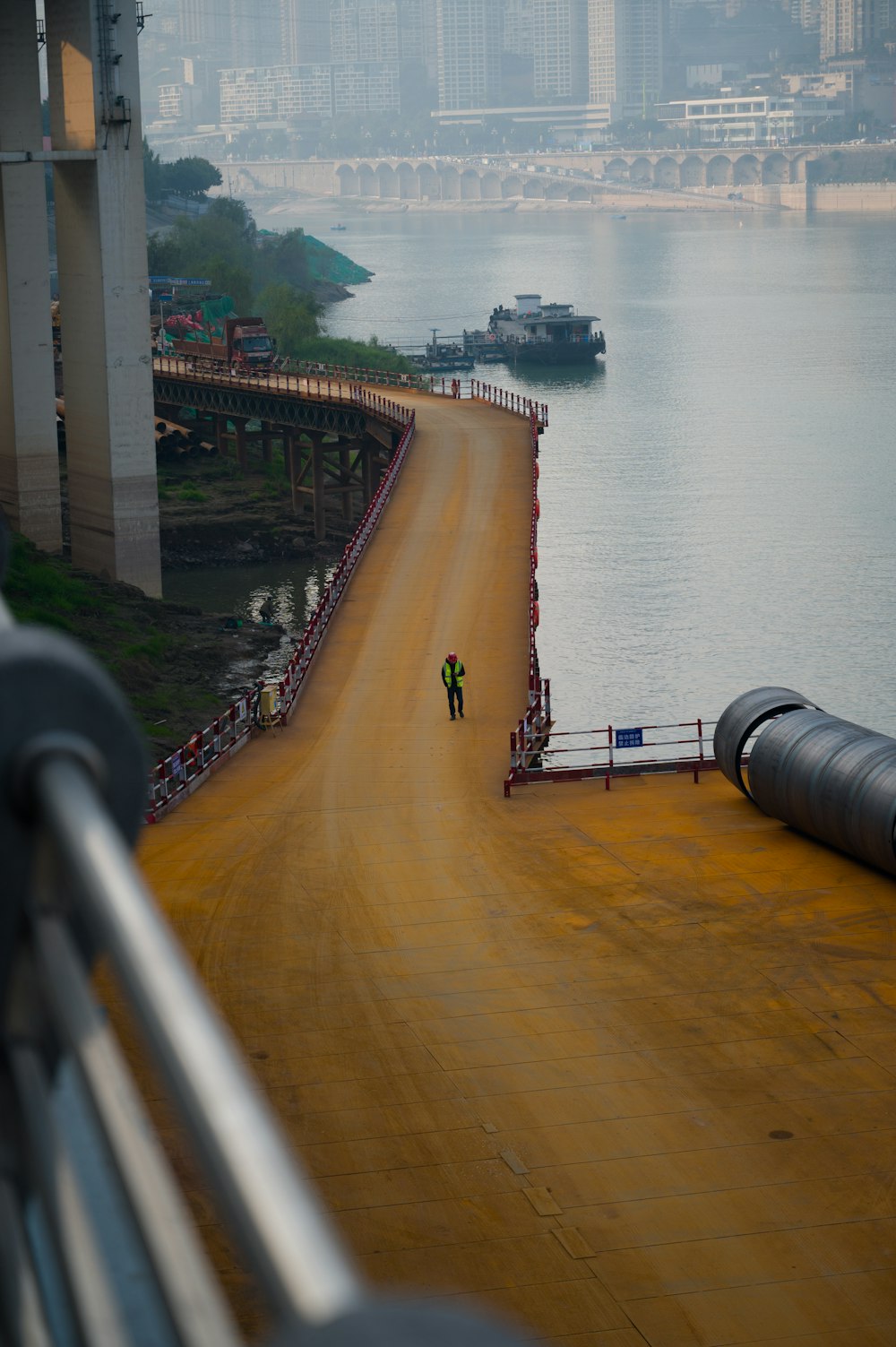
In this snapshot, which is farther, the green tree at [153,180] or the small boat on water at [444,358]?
the green tree at [153,180]

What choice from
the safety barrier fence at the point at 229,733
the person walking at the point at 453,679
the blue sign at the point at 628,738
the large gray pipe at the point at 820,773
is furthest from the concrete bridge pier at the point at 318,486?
the large gray pipe at the point at 820,773

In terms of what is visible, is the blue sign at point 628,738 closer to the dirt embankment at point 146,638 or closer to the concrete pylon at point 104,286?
the dirt embankment at point 146,638

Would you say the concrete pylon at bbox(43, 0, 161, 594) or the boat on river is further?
the boat on river

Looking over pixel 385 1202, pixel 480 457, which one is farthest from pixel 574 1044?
pixel 480 457

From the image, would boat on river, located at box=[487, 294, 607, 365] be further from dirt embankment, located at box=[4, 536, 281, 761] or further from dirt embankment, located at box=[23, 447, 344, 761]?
dirt embankment, located at box=[4, 536, 281, 761]

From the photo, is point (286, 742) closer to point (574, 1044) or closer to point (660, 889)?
point (660, 889)

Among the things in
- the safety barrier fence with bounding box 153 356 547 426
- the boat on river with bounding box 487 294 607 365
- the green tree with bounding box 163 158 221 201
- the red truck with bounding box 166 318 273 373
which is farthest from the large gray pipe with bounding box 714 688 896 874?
the green tree with bounding box 163 158 221 201
